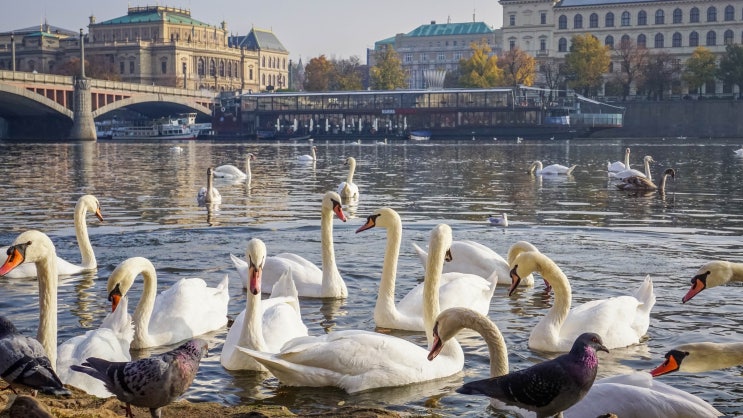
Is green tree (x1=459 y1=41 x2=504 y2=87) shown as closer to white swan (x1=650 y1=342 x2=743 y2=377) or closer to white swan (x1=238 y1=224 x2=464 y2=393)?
white swan (x1=238 y1=224 x2=464 y2=393)

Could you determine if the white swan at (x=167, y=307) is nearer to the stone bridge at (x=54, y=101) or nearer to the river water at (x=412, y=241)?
the river water at (x=412, y=241)

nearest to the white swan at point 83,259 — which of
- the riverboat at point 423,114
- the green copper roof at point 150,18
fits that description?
the riverboat at point 423,114

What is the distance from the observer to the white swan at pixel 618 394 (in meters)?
6.28

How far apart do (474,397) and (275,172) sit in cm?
3378

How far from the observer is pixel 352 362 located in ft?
25.4

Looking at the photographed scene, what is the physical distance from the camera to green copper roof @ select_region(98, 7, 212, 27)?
170625mm

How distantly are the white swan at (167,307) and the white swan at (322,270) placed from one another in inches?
41.5

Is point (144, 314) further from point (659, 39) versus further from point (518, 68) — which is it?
point (659, 39)

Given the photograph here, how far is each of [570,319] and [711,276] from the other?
151cm

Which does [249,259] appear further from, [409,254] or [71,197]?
[71,197]

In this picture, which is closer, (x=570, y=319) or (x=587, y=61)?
(x=570, y=319)

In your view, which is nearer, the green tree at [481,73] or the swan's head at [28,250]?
the swan's head at [28,250]

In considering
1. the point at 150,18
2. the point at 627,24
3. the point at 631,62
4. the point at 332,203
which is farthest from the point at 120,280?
the point at 150,18

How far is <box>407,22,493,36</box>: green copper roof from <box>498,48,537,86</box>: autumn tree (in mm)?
67155
